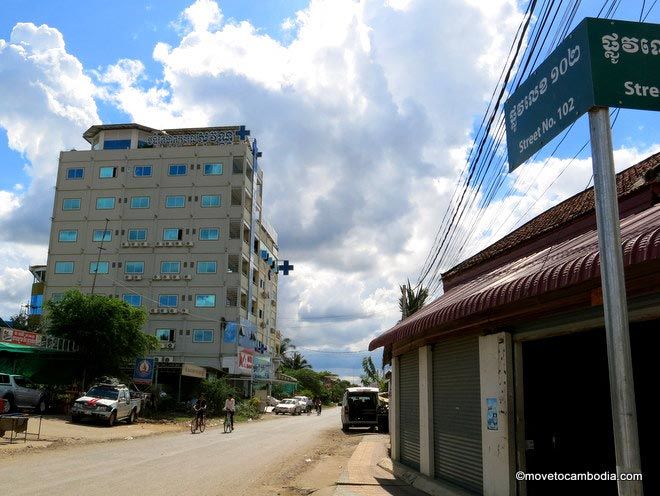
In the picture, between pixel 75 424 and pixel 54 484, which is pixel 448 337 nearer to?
pixel 54 484

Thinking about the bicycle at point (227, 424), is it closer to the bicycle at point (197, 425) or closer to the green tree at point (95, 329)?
the bicycle at point (197, 425)

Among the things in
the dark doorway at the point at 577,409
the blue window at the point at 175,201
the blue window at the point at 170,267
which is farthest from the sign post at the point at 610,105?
the blue window at the point at 175,201

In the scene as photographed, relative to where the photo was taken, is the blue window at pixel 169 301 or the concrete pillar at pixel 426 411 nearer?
the concrete pillar at pixel 426 411

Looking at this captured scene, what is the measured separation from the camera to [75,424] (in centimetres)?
2580

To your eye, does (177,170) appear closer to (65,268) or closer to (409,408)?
(65,268)

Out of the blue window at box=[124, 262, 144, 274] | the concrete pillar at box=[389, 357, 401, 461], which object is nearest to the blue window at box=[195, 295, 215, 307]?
the blue window at box=[124, 262, 144, 274]

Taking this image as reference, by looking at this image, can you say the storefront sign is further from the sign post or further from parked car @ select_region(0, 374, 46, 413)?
the sign post

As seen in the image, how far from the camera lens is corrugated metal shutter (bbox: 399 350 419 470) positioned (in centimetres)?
1270

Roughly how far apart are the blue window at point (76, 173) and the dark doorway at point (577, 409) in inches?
2234

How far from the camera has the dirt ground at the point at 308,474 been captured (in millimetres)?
11523

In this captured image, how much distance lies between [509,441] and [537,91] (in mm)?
5631

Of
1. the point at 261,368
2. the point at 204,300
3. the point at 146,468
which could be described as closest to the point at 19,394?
the point at 146,468

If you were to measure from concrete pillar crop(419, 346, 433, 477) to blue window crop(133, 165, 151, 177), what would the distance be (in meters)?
50.1

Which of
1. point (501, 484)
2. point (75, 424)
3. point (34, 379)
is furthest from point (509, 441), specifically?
point (34, 379)
